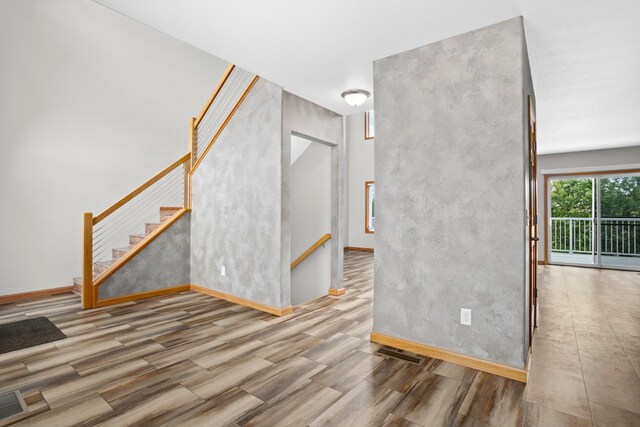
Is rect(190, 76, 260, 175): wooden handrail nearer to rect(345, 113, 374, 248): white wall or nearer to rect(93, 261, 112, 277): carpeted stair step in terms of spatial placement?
rect(93, 261, 112, 277): carpeted stair step

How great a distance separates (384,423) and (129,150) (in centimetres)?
551

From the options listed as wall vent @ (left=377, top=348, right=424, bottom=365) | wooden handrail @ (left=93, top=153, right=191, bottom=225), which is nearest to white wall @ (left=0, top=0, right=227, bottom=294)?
wooden handrail @ (left=93, top=153, right=191, bottom=225)

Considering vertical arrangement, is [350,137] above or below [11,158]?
above

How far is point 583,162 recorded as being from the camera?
693 centimetres

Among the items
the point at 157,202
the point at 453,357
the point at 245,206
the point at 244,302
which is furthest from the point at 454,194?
the point at 157,202

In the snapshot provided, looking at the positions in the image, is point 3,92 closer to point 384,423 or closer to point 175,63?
point 175,63

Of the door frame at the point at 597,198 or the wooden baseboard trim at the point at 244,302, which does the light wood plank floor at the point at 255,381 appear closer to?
the wooden baseboard trim at the point at 244,302

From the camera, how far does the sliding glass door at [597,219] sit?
6.80m

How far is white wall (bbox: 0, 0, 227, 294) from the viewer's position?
4.27 meters

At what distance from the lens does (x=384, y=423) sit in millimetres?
1765

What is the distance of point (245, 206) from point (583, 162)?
7.24 metres

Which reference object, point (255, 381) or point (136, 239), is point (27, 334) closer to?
point (136, 239)

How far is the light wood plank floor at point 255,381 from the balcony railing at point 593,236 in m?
4.98

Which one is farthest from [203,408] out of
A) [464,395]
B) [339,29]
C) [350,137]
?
[350,137]
